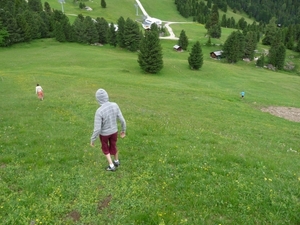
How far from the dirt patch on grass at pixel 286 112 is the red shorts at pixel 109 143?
29143mm

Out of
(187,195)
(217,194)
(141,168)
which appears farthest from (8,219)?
(217,194)

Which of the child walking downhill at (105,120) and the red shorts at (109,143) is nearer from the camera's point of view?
the child walking downhill at (105,120)

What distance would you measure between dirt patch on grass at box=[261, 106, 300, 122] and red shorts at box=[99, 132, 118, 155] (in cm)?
2914

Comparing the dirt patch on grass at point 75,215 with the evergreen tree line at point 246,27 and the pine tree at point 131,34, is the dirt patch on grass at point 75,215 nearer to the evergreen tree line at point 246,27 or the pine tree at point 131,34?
the pine tree at point 131,34

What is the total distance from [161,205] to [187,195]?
44.1 inches

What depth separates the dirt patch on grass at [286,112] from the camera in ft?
108

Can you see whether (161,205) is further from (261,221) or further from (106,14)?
(106,14)

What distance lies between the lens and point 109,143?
10797 mm

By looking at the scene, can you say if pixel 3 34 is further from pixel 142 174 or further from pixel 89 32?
pixel 142 174

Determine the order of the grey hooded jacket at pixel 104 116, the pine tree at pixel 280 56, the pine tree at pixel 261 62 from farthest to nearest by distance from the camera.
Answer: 1. the pine tree at pixel 280 56
2. the pine tree at pixel 261 62
3. the grey hooded jacket at pixel 104 116

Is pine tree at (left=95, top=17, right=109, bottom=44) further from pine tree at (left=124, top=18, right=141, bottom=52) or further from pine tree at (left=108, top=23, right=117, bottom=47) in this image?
pine tree at (left=124, top=18, right=141, bottom=52)

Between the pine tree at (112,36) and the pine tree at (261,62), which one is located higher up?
the pine tree at (112,36)

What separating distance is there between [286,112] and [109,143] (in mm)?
32735

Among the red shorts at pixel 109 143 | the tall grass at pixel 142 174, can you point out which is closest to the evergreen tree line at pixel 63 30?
the tall grass at pixel 142 174
